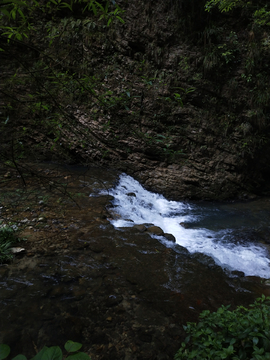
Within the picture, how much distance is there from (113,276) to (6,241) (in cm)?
195

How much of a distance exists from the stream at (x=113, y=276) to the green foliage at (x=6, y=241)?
0.17 metres

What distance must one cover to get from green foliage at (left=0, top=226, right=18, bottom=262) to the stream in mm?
166

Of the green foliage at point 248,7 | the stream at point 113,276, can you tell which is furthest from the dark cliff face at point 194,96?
the stream at point 113,276

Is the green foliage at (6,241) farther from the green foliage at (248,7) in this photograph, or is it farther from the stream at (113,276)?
the green foliage at (248,7)

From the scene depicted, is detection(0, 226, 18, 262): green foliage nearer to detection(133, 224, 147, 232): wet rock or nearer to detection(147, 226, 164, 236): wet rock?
detection(133, 224, 147, 232): wet rock

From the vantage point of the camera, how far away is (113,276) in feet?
10.7

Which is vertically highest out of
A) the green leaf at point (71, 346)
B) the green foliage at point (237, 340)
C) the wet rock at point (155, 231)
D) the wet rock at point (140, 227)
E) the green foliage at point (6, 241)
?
the green leaf at point (71, 346)

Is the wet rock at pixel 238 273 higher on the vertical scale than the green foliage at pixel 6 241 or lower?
lower

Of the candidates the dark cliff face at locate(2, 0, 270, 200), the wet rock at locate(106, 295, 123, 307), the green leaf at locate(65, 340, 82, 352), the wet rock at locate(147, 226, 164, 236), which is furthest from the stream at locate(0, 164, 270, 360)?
the dark cliff face at locate(2, 0, 270, 200)

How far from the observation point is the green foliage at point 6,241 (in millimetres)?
3369

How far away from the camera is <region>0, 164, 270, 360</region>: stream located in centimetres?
233

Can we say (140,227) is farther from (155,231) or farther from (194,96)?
(194,96)

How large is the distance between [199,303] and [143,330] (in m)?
0.96

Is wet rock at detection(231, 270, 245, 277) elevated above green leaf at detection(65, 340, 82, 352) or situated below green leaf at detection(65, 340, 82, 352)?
below
